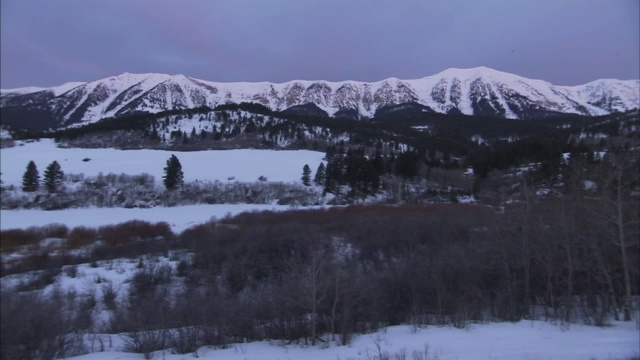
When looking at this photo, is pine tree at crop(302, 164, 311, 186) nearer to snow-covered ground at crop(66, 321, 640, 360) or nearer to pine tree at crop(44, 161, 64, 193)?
snow-covered ground at crop(66, 321, 640, 360)

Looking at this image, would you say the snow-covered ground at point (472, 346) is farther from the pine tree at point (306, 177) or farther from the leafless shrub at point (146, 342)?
the pine tree at point (306, 177)

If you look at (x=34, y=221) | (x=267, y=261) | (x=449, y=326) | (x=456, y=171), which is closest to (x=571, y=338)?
(x=449, y=326)

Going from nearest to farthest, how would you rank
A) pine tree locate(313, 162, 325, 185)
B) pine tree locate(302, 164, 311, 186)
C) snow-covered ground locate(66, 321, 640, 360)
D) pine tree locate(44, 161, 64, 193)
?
pine tree locate(44, 161, 64, 193), snow-covered ground locate(66, 321, 640, 360), pine tree locate(302, 164, 311, 186), pine tree locate(313, 162, 325, 185)

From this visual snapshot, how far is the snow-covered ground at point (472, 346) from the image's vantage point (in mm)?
8219

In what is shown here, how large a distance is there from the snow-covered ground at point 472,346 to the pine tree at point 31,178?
6.18 metres

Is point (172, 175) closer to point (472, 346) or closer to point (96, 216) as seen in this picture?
point (96, 216)

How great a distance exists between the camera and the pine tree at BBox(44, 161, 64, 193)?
369 cm

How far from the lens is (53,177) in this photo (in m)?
3.78

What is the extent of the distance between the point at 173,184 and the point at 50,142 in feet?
7.95

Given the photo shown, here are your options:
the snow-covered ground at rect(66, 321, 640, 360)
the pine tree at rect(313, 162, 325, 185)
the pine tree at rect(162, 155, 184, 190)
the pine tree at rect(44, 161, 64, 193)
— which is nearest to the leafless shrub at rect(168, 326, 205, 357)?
the snow-covered ground at rect(66, 321, 640, 360)

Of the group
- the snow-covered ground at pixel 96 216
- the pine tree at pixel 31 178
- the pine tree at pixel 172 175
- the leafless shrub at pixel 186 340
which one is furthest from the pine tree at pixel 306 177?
the pine tree at pixel 31 178

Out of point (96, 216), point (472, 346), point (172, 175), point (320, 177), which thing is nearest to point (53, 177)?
point (96, 216)

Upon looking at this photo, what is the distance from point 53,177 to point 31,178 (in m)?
0.50

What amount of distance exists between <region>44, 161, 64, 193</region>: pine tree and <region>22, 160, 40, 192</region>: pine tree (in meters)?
0.26
